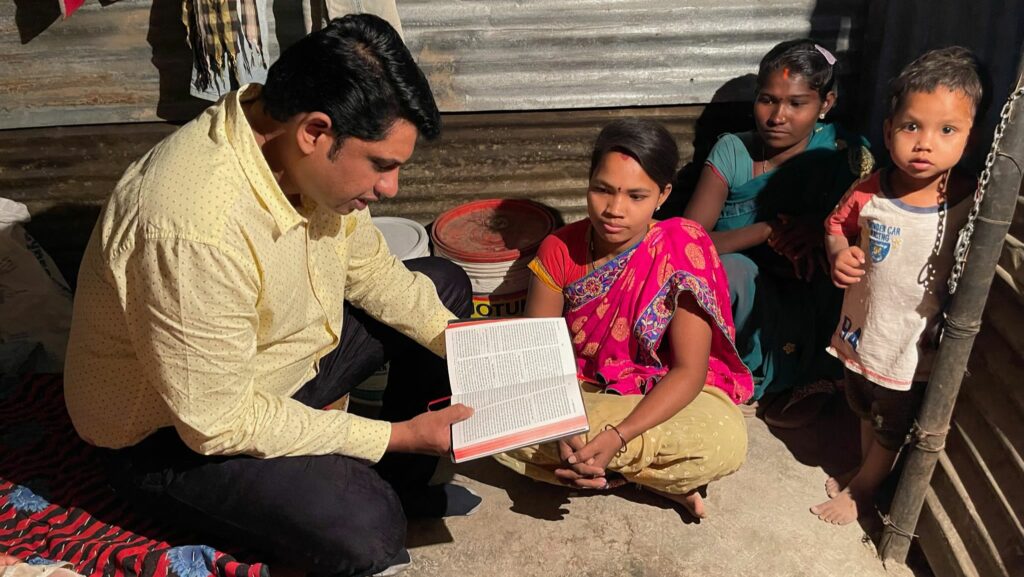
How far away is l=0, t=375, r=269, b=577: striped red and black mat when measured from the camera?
1937 mm

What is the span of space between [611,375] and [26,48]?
2715 mm

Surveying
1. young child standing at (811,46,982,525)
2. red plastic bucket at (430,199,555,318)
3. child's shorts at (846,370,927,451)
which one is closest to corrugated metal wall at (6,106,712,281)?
red plastic bucket at (430,199,555,318)

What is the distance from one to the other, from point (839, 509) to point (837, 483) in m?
0.13

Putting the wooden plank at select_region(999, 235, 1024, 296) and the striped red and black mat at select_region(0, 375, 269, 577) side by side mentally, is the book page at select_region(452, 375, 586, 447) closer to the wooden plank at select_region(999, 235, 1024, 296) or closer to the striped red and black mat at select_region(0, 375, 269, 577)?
the striped red and black mat at select_region(0, 375, 269, 577)

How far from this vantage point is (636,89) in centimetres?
314

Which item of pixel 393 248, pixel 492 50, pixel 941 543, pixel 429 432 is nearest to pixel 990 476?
pixel 941 543

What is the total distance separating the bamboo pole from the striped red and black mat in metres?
1.78

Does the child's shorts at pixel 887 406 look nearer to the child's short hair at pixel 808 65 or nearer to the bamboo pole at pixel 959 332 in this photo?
the bamboo pole at pixel 959 332

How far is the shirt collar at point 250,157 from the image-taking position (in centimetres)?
158

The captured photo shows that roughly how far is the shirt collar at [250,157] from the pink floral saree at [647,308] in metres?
1.06

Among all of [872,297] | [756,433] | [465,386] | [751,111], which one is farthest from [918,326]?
[751,111]

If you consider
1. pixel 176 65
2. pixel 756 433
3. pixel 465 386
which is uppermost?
pixel 176 65

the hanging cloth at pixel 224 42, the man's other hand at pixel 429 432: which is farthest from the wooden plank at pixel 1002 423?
the hanging cloth at pixel 224 42

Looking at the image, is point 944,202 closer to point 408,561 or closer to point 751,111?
point 751,111
